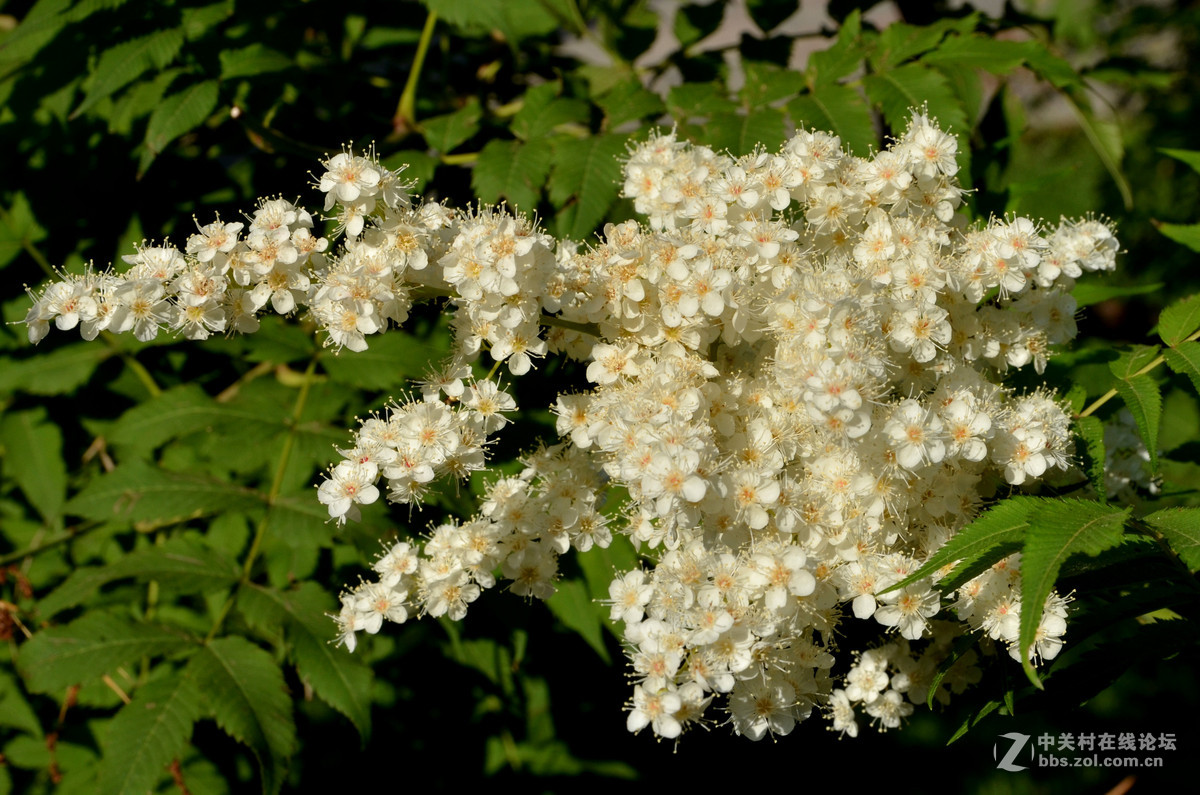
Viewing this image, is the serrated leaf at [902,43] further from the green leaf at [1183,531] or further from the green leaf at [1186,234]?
the green leaf at [1183,531]

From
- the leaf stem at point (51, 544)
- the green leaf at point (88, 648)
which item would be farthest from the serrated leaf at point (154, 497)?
the green leaf at point (88, 648)

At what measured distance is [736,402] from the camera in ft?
6.63

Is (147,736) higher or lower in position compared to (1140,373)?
lower

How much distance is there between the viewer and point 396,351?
9.43ft

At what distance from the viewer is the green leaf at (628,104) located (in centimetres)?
270

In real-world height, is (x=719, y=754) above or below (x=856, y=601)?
below

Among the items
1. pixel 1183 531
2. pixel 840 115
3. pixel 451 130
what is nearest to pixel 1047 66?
pixel 840 115

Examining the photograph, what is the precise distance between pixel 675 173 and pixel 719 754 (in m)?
3.40

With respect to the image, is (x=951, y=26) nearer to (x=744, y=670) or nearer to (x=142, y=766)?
(x=744, y=670)

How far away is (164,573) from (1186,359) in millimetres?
2886

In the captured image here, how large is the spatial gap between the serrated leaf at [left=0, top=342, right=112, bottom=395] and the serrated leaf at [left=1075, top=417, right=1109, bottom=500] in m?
3.27

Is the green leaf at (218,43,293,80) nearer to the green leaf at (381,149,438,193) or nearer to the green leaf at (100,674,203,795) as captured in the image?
the green leaf at (381,149,438,193)

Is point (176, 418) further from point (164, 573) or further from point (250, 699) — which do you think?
point (250, 699)

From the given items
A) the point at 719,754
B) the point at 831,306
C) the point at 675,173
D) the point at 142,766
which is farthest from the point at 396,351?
the point at 719,754
